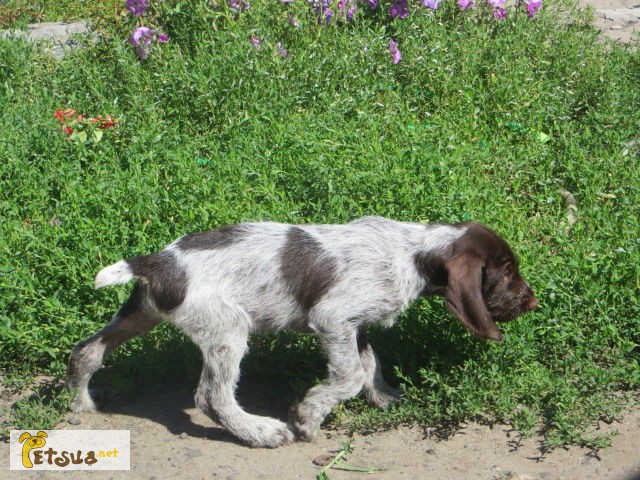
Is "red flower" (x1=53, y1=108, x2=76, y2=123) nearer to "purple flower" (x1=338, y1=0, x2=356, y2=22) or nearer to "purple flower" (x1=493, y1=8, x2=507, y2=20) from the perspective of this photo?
"purple flower" (x1=338, y1=0, x2=356, y2=22)

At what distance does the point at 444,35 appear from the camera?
8820 mm

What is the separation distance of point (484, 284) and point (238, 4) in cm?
484

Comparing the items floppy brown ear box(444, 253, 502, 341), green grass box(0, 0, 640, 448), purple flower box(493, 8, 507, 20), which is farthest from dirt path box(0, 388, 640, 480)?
purple flower box(493, 8, 507, 20)

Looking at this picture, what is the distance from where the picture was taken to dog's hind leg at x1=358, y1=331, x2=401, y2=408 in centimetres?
538

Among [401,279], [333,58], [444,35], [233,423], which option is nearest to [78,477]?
[233,423]

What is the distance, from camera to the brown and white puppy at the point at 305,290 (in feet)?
16.3

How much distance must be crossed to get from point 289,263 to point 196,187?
1.71 m

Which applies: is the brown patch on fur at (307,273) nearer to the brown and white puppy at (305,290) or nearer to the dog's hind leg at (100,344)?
the brown and white puppy at (305,290)

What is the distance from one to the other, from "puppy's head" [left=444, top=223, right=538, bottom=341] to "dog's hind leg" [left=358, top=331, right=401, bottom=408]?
2.16ft

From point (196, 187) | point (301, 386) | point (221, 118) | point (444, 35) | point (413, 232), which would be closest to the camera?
point (413, 232)

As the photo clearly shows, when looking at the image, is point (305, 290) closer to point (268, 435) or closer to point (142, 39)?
point (268, 435)

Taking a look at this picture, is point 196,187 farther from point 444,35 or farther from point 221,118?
point 444,35

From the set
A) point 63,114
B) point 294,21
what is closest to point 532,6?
point 294,21

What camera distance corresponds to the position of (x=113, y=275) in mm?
4930
